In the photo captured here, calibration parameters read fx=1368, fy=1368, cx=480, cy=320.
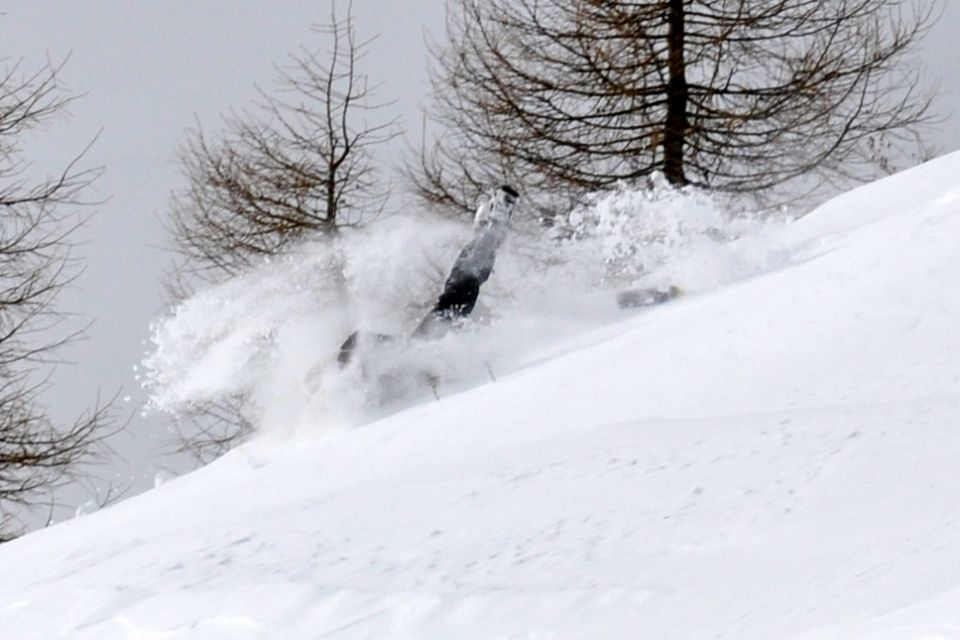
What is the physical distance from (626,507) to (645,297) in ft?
15.4

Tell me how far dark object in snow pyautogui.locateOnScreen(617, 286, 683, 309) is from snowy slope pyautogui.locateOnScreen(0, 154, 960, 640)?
55.6 inches

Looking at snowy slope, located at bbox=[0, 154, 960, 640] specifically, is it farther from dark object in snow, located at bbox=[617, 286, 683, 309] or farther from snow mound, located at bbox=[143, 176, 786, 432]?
dark object in snow, located at bbox=[617, 286, 683, 309]

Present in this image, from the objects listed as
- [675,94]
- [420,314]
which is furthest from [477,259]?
[675,94]

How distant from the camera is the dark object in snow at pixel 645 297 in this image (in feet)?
30.6

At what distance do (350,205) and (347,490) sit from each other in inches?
455

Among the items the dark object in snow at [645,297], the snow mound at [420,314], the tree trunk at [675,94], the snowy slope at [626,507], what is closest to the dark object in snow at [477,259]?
the snow mound at [420,314]

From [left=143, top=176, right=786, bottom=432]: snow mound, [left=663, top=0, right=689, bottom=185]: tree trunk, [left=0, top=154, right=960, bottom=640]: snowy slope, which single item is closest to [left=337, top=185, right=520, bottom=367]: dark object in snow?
[left=143, top=176, right=786, bottom=432]: snow mound

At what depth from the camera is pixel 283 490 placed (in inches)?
260

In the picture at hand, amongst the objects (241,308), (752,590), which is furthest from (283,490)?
(241,308)

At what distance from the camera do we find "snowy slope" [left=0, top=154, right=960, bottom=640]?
388 cm

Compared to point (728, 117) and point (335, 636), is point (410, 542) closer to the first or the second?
point (335, 636)

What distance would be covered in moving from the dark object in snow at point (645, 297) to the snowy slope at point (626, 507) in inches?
55.6

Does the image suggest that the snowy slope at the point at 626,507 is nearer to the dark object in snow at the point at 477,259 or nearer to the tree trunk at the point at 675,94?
the dark object in snow at the point at 477,259

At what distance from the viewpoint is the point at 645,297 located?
9.45 m
